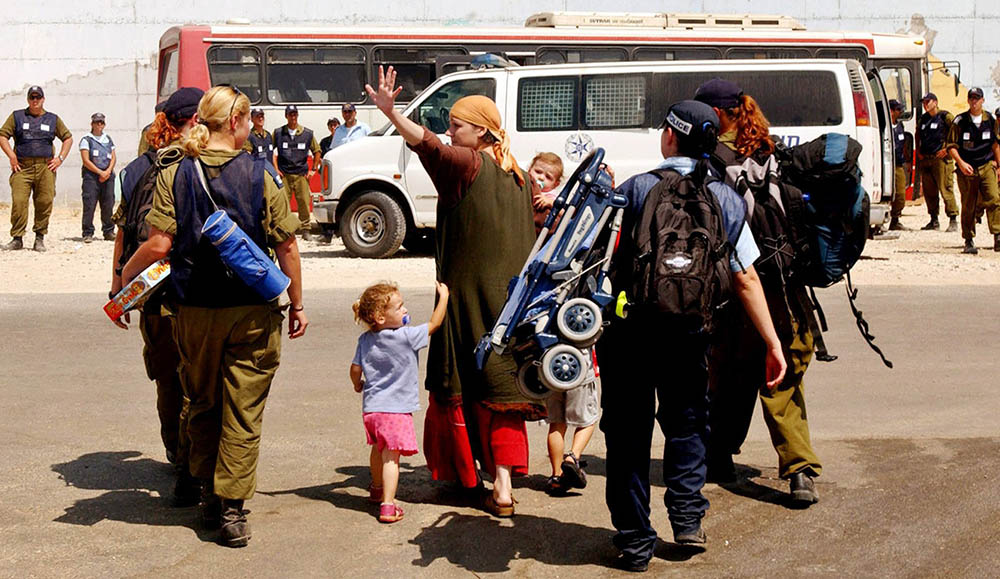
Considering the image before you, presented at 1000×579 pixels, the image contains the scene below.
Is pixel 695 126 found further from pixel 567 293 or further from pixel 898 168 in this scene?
pixel 898 168

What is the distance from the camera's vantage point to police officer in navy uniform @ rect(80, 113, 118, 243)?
63.3ft

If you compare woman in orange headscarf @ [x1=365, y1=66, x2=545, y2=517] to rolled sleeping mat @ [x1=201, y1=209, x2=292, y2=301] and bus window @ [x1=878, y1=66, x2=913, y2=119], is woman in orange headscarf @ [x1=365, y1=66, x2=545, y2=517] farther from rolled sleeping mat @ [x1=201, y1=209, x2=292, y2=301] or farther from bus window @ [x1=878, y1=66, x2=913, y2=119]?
bus window @ [x1=878, y1=66, x2=913, y2=119]

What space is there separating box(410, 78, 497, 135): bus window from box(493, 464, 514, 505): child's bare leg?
11020 mm

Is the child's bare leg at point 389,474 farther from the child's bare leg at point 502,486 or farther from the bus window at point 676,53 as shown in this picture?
the bus window at point 676,53

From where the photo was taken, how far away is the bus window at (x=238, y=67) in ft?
64.1

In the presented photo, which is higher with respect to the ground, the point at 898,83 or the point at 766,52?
the point at 766,52

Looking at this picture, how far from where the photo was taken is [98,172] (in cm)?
1939

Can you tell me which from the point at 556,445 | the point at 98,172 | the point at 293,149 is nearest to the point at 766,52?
the point at 293,149

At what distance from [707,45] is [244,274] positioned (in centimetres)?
1625

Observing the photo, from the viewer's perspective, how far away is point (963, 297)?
12.1 m

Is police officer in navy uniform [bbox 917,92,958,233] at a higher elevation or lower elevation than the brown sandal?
higher

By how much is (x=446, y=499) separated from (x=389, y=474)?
422mm

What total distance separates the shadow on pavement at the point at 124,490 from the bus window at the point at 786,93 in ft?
35.2

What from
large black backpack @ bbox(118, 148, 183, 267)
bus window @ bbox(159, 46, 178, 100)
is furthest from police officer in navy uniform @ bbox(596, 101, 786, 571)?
bus window @ bbox(159, 46, 178, 100)
